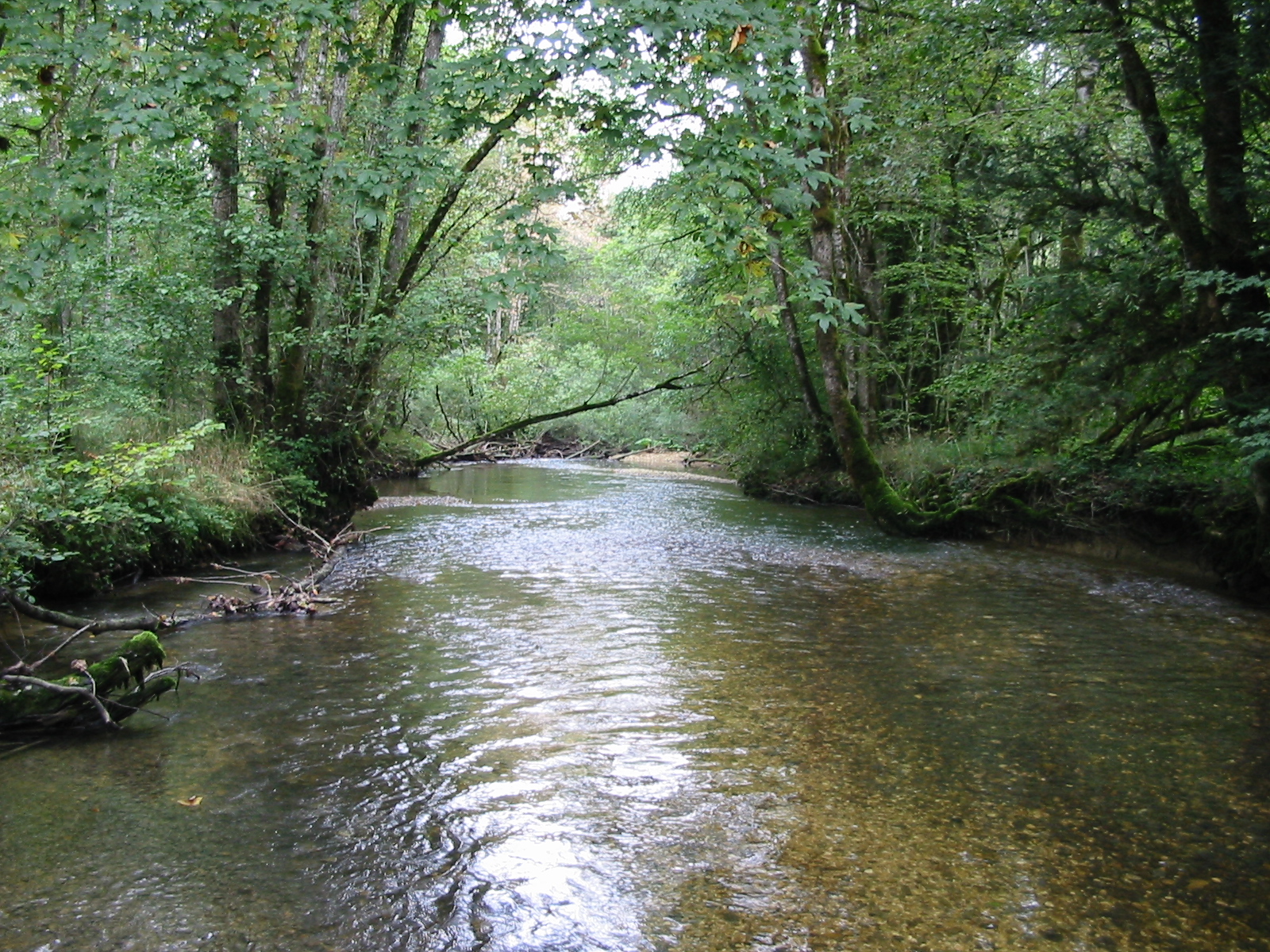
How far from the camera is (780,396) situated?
70.6 feet

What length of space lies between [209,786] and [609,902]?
2285mm

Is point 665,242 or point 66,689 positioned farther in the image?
point 665,242

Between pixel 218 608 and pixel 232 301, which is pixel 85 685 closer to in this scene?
pixel 218 608

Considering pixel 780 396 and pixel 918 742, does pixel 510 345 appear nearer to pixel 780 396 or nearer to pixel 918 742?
pixel 780 396

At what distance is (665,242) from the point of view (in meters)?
17.3

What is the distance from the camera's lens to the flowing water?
3520 millimetres

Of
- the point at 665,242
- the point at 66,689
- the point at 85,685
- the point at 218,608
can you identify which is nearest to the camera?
the point at 66,689

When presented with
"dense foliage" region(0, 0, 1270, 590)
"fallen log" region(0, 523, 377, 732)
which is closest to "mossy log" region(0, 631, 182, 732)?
→ "fallen log" region(0, 523, 377, 732)

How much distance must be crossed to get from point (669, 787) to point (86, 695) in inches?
133

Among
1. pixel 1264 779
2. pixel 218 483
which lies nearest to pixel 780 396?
pixel 218 483

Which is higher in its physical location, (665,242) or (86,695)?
(665,242)

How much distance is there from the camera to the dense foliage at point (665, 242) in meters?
5.17

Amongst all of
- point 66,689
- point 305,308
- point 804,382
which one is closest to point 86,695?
point 66,689

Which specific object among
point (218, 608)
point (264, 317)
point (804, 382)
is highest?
point (264, 317)
